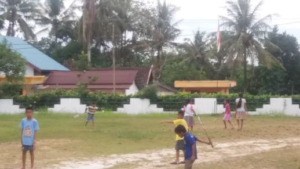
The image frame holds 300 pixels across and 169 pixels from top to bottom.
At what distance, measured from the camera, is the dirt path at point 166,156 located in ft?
35.3

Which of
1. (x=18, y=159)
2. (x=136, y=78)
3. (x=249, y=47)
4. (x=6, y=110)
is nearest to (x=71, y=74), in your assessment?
(x=136, y=78)

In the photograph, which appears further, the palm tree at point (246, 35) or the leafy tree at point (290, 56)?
the leafy tree at point (290, 56)

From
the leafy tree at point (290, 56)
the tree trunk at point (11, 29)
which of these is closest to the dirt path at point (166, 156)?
the leafy tree at point (290, 56)

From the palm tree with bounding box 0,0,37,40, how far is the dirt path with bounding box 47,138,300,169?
38.8 meters

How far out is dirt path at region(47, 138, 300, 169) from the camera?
35.3 ft

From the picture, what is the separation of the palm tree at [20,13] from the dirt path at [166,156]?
127ft

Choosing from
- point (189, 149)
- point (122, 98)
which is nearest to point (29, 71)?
point (122, 98)

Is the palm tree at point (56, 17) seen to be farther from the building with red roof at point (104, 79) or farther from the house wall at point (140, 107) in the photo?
the house wall at point (140, 107)

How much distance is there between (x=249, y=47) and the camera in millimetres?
37406

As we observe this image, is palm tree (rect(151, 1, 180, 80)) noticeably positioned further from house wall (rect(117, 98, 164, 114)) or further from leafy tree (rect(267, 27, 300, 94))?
house wall (rect(117, 98, 164, 114))

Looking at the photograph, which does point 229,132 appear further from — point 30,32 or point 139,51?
point 30,32

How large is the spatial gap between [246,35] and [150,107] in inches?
461

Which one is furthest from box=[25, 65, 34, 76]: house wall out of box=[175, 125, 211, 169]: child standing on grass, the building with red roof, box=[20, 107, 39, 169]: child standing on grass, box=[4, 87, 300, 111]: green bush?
box=[175, 125, 211, 169]: child standing on grass

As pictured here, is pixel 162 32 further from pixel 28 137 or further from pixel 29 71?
pixel 28 137
